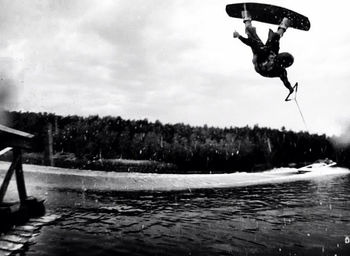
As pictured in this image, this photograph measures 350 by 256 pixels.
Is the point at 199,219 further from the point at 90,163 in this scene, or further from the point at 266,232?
the point at 90,163

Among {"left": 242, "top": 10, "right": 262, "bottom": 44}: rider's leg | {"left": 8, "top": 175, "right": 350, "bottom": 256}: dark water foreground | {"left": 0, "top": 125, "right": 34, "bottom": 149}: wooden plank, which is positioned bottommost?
{"left": 8, "top": 175, "right": 350, "bottom": 256}: dark water foreground

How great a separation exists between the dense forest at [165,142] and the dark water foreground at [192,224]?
7.89 metres

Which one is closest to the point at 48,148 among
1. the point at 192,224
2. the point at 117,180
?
the point at 117,180

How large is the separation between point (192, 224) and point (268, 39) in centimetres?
431

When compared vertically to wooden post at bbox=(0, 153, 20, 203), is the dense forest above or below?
above

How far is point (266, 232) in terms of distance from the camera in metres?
7.15

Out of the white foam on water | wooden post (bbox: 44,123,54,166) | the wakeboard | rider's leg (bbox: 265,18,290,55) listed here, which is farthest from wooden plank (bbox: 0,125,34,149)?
wooden post (bbox: 44,123,54,166)

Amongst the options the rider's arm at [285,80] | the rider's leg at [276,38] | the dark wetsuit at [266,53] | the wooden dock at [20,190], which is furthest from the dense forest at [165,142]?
the rider's leg at [276,38]

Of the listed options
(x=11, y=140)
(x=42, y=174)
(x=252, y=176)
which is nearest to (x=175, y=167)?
(x=252, y=176)

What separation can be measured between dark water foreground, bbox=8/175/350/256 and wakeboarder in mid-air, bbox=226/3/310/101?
322cm

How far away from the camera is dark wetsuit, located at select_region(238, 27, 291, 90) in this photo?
6.73 m

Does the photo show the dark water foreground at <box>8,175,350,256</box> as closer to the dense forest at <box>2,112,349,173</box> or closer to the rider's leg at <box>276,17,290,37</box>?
the rider's leg at <box>276,17,290,37</box>

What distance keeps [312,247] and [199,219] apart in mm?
2788

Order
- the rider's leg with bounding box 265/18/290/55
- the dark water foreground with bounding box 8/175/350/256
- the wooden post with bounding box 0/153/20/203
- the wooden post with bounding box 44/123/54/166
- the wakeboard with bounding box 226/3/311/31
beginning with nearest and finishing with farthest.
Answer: the dark water foreground with bounding box 8/175/350/256
the wooden post with bounding box 0/153/20/203
the rider's leg with bounding box 265/18/290/55
the wakeboard with bounding box 226/3/311/31
the wooden post with bounding box 44/123/54/166
